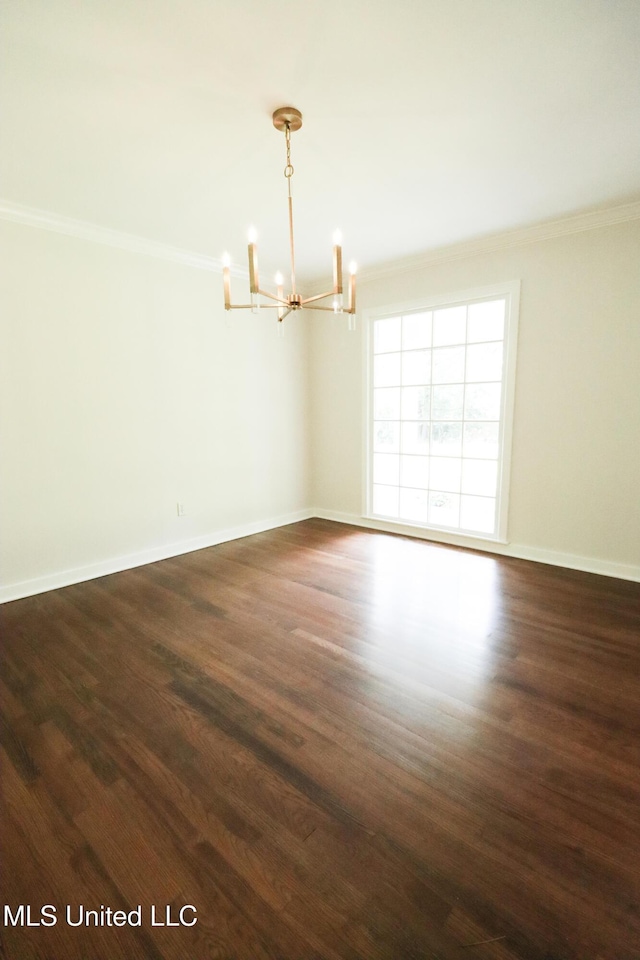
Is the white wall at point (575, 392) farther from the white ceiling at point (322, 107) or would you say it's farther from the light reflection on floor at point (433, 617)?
the light reflection on floor at point (433, 617)

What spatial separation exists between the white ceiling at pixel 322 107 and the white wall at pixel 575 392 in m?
0.38

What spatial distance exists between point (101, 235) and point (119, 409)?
1.26 meters

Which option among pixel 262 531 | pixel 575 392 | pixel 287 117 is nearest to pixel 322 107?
pixel 287 117

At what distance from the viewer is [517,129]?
6.57 ft

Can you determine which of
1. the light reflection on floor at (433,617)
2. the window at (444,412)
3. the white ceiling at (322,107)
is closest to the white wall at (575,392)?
the window at (444,412)

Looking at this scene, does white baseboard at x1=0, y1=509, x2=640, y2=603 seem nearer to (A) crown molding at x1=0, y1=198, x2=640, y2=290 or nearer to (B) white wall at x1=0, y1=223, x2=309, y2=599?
(B) white wall at x1=0, y1=223, x2=309, y2=599

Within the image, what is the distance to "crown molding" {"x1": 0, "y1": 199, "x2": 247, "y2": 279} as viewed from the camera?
2.70 metres

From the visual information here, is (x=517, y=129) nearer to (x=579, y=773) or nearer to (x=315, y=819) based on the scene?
(x=579, y=773)

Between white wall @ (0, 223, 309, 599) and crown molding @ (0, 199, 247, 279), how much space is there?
2.0 inches

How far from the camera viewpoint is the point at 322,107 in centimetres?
184

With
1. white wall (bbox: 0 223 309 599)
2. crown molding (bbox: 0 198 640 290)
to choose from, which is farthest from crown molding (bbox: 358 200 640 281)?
white wall (bbox: 0 223 309 599)

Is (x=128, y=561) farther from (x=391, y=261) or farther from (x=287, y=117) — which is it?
(x=391, y=261)

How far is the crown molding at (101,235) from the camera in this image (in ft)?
8.84

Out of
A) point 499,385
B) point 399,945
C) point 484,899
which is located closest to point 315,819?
point 399,945
